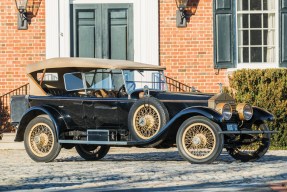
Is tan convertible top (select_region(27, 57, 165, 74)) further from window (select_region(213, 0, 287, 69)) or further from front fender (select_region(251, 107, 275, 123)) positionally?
window (select_region(213, 0, 287, 69))

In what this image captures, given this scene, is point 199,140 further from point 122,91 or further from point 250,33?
point 250,33

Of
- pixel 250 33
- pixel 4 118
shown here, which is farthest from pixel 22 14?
pixel 250 33

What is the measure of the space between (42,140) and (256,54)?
6915mm

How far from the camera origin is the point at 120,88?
49.2ft

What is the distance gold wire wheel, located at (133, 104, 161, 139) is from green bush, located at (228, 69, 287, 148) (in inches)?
181

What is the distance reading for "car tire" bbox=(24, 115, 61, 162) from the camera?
14938mm

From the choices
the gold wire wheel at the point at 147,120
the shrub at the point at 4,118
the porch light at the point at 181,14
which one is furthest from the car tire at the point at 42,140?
the porch light at the point at 181,14

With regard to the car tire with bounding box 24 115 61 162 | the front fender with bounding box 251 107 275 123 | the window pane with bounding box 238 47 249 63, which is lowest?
the car tire with bounding box 24 115 61 162

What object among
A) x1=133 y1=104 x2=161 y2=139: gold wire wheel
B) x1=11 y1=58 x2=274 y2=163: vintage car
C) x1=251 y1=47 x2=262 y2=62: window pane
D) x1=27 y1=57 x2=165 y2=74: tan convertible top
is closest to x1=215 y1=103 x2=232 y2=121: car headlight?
x1=11 y1=58 x2=274 y2=163: vintage car

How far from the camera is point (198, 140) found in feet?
45.1

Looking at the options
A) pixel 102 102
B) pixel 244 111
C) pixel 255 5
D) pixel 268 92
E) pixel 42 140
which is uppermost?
pixel 255 5

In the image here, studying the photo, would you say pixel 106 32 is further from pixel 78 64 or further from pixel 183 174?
pixel 183 174

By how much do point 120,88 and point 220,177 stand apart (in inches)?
151

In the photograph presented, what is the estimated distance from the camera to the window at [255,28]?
20500mm
